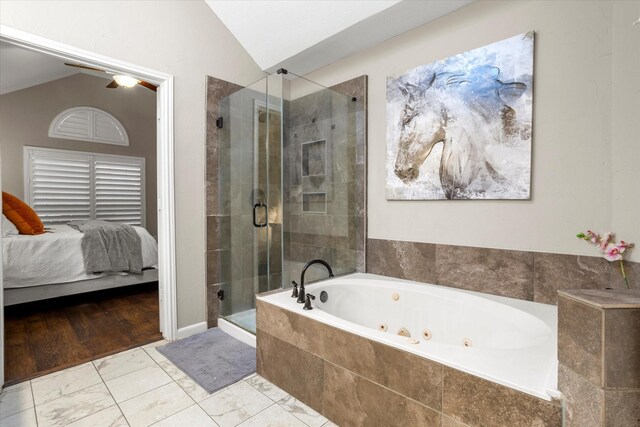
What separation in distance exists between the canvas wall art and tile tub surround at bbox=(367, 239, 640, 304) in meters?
0.38

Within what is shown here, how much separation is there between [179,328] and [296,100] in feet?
7.04

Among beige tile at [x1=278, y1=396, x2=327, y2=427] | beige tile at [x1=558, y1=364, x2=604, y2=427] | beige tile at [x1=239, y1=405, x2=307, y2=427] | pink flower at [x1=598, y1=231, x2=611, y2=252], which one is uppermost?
pink flower at [x1=598, y1=231, x2=611, y2=252]

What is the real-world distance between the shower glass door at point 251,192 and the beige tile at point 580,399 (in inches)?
71.9

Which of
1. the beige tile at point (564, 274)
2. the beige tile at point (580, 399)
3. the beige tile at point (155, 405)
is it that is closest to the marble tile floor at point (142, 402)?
the beige tile at point (155, 405)

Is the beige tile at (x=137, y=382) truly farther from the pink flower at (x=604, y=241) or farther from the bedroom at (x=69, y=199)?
the pink flower at (x=604, y=241)

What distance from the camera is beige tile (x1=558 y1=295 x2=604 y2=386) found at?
2.84ft

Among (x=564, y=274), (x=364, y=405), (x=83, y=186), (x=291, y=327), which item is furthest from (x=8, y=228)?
(x=564, y=274)

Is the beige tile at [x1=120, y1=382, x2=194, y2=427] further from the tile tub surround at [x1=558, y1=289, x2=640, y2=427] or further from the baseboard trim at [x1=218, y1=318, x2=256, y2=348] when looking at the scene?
the tile tub surround at [x1=558, y1=289, x2=640, y2=427]

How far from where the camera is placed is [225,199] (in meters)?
2.79

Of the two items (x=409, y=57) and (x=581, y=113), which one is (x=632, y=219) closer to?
(x=581, y=113)

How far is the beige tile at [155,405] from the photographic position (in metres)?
1.61

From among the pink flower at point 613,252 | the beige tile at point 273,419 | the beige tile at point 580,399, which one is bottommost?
the beige tile at point 273,419

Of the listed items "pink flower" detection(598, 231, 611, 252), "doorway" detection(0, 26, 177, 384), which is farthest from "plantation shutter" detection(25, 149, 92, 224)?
"pink flower" detection(598, 231, 611, 252)

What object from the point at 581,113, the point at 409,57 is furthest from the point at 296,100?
the point at 581,113
